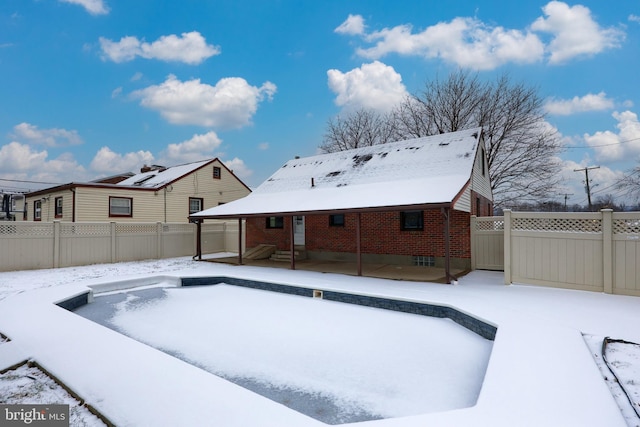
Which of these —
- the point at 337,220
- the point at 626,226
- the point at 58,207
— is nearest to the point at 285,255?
the point at 337,220

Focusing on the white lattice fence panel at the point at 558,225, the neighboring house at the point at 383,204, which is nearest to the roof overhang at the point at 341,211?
the neighboring house at the point at 383,204

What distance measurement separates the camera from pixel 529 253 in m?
7.76

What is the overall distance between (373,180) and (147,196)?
13.2 m

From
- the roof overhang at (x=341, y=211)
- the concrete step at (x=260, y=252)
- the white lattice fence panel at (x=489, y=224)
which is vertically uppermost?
the roof overhang at (x=341, y=211)

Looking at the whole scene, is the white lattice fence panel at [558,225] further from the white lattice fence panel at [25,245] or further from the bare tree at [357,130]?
the bare tree at [357,130]

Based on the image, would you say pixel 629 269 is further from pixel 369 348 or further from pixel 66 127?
pixel 66 127

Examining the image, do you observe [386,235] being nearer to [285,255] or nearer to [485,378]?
[285,255]

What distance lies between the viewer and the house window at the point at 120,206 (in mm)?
17359

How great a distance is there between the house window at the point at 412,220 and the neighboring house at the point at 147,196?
11.0 metres

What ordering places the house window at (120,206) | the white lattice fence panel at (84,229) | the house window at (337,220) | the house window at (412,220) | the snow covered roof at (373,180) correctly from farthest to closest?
the house window at (120,206)
the house window at (337,220)
the white lattice fence panel at (84,229)
the house window at (412,220)
the snow covered roof at (373,180)

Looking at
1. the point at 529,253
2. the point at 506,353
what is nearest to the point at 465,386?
the point at 506,353

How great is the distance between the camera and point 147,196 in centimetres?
1866

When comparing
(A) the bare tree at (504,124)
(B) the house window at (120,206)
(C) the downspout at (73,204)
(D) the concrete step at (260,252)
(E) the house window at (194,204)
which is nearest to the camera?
(D) the concrete step at (260,252)

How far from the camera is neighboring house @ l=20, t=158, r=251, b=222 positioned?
16531 mm
